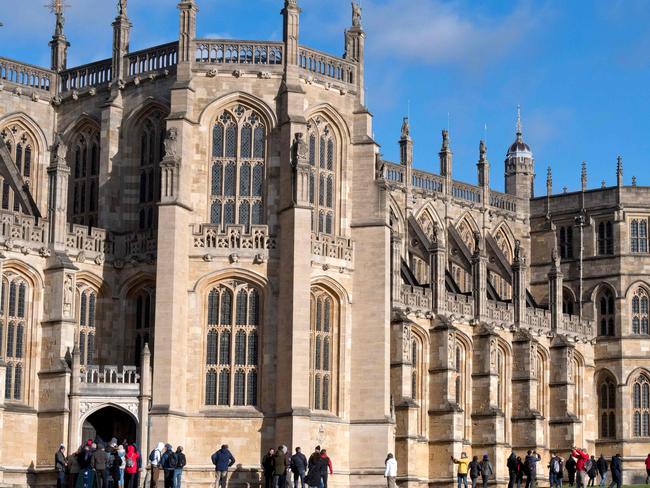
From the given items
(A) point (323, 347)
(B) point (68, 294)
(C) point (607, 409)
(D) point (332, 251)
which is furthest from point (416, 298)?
(B) point (68, 294)

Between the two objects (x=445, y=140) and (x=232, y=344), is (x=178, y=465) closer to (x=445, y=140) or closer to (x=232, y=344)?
(x=232, y=344)

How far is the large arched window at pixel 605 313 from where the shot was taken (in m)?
84.1

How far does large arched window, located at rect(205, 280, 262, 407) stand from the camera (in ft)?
191

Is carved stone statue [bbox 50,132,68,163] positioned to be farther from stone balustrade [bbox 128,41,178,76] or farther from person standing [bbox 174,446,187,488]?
person standing [bbox 174,446,187,488]

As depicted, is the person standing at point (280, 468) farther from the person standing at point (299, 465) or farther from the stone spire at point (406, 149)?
the stone spire at point (406, 149)

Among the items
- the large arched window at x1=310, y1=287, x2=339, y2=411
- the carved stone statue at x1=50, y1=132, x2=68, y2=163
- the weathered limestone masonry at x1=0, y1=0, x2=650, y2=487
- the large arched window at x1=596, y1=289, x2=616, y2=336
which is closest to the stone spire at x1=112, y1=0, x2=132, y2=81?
the weathered limestone masonry at x1=0, y1=0, x2=650, y2=487

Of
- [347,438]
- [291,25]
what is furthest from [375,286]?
[291,25]

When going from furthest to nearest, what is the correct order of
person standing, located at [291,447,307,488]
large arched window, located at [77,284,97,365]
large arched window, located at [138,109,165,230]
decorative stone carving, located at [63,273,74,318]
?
large arched window, located at [138,109,165,230], large arched window, located at [77,284,97,365], decorative stone carving, located at [63,273,74,318], person standing, located at [291,447,307,488]

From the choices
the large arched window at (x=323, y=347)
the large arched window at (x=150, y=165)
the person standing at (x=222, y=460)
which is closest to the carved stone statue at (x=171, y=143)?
the large arched window at (x=150, y=165)

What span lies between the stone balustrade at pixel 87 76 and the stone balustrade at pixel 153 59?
1.16 m

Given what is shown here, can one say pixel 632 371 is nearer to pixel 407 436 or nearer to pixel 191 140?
pixel 407 436

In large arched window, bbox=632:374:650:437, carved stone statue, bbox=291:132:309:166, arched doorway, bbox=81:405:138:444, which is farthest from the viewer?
large arched window, bbox=632:374:650:437

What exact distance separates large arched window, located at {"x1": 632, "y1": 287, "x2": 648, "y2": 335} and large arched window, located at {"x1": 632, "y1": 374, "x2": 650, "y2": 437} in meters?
2.52

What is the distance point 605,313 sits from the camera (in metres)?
84.5
